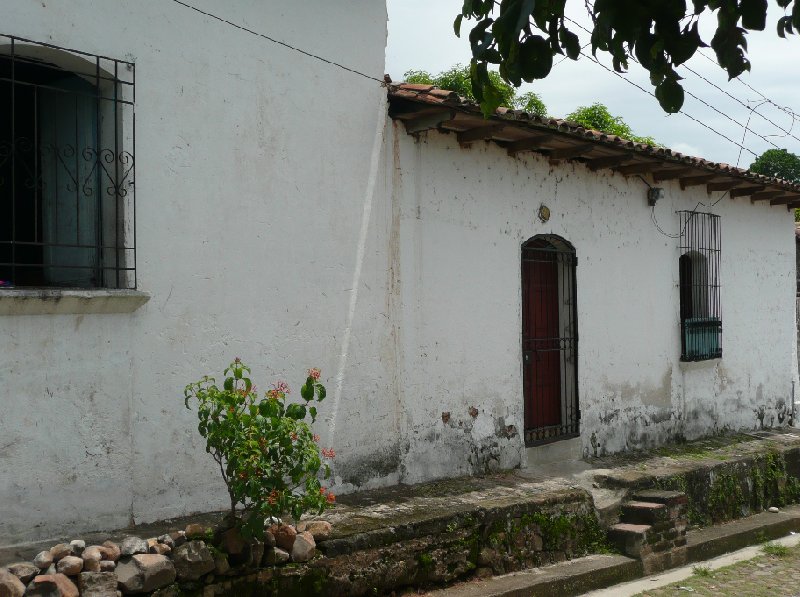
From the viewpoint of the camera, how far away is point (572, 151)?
868 cm

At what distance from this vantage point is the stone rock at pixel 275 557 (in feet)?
17.3

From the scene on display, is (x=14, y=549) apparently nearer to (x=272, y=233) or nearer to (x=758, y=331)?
(x=272, y=233)

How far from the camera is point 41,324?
5.27 meters

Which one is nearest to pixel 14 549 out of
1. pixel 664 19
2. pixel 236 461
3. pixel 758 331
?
pixel 236 461

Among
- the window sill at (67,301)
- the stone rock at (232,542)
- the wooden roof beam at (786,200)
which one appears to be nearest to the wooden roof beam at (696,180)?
the wooden roof beam at (786,200)

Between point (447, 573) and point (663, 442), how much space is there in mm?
4980

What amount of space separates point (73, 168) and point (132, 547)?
2.58 meters

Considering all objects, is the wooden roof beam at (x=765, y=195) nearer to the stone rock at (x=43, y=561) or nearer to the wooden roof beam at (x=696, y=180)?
the wooden roof beam at (x=696, y=180)

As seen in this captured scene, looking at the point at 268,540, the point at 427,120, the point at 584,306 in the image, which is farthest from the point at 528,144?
the point at 268,540

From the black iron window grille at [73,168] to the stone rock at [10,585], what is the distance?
1.89 meters

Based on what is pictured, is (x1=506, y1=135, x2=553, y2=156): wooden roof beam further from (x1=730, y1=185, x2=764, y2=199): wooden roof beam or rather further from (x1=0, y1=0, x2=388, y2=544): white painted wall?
(x1=730, y1=185, x2=764, y2=199): wooden roof beam

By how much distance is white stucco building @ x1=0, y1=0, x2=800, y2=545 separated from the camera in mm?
5473

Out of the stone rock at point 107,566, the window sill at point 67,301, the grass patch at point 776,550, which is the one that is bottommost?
the grass patch at point 776,550

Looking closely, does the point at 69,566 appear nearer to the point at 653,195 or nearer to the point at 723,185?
the point at 653,195
